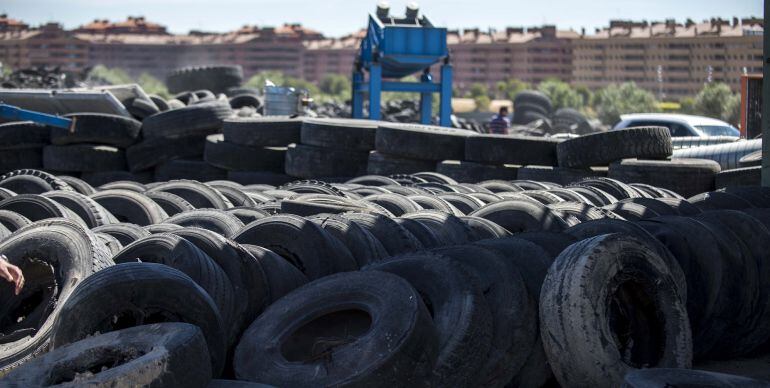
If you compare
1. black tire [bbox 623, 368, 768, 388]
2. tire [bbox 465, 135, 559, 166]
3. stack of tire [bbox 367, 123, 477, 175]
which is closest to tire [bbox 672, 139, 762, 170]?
tire [bbox 465, 135, 559, 166]

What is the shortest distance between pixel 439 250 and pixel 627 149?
608 cm

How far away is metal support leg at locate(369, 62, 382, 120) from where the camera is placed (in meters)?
19.0

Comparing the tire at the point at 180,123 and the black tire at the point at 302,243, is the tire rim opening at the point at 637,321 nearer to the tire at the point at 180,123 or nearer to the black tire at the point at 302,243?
the black tire at the point at 302,243

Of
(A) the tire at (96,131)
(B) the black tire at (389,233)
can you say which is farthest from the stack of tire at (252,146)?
(B) the black tire at (389,233)

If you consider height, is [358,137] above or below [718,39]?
below

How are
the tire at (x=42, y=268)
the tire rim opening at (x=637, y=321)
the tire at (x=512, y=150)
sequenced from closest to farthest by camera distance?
the tire at (x=42, y=268)
the tire rim opening at (x=637, y=321)
the tire at (x=512, y=150)

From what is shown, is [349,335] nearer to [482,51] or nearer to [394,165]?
[394,165]

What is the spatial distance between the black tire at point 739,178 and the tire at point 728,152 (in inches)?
65.0

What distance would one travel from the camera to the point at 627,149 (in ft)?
37.3

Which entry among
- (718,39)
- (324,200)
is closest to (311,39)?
(718,39)

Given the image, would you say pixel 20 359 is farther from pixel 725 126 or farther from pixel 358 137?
pixel 725 126

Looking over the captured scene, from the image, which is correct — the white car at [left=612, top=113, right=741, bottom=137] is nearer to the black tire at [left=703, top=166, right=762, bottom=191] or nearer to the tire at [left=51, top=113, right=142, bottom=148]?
the black tire at [left=703, top=166, right=762, bottom=191]

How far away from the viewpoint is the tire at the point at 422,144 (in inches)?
479

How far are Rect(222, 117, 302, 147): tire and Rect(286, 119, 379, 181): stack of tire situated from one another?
49cm
